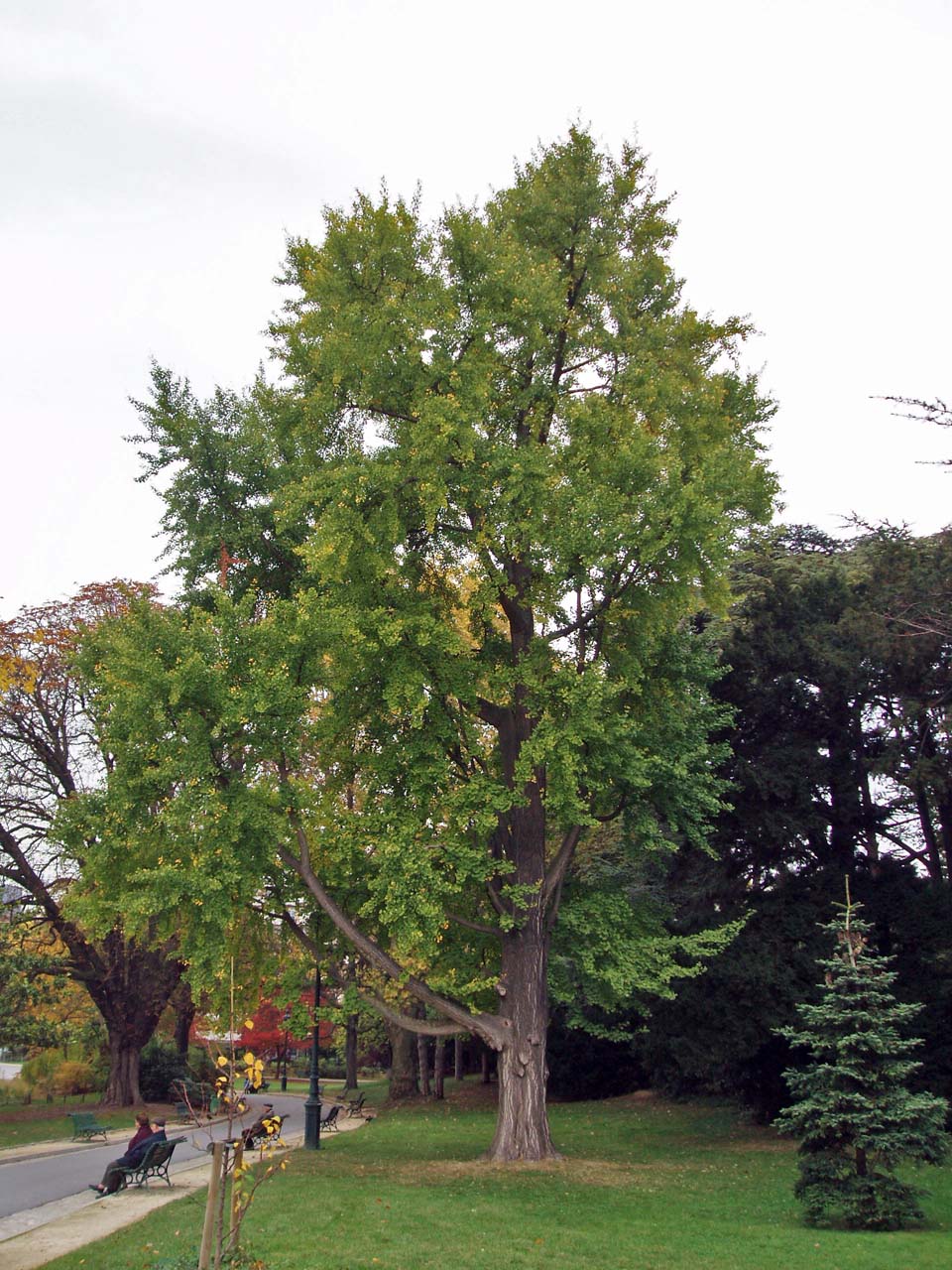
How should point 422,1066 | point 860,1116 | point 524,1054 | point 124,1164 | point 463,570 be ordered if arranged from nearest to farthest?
point 860,1116 → point 124,1164 → point 524,1054 → point 463,570 → point 422,1066

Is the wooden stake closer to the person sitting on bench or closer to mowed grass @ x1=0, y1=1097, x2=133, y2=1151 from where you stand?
the person sitting on bench

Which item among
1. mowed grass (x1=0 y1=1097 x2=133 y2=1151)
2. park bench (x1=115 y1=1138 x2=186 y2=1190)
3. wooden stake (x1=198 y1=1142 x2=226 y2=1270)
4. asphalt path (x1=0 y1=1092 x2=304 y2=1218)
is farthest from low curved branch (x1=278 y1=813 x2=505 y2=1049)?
mowed grass (x1=0 y1=1097 x2=133 y2=1151)

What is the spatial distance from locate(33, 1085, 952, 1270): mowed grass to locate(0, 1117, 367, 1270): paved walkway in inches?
15.1

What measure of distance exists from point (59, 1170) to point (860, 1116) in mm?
14094

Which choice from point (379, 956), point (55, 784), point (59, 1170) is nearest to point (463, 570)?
point (379, 956)

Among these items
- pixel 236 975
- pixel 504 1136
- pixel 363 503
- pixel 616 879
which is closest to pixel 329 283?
pixel 363 503

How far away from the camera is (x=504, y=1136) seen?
50.1 ft

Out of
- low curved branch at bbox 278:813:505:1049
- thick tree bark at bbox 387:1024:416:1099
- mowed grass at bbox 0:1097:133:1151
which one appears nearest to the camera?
low curved branch at bbox 278:813:505:1049

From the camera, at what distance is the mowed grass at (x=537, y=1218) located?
913 centimetres

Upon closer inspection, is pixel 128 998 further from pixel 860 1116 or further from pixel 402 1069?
pixel 860 1116

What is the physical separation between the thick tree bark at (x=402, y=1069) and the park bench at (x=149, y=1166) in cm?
1946

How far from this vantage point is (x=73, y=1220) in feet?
38.2

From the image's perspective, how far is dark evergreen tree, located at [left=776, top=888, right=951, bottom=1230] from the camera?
36.2ft

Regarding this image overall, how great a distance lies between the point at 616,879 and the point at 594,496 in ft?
42.4
